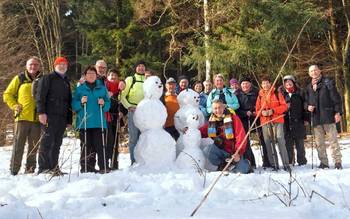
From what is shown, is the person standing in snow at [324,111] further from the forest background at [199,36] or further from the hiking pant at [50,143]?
the hiking pant at [50,143]

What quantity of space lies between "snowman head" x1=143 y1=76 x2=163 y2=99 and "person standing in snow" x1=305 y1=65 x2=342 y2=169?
2558 millimetres

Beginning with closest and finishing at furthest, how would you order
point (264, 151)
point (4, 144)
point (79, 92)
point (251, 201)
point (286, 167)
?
point (251, 201) < point (79, 92) < point (286, 167) < point (264, 151) < point (4, 144)

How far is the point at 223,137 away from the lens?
21.5 feet

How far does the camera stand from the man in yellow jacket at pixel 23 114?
6.07 m

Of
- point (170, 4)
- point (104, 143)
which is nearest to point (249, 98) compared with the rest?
point (104, 143)

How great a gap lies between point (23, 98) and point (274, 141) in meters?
4.11

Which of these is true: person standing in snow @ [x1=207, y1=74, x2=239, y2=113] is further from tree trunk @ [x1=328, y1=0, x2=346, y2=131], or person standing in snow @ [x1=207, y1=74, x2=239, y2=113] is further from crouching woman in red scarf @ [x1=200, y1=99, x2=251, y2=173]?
tree trunk @ [x1=328, y1=0, x2=346, y2=131]

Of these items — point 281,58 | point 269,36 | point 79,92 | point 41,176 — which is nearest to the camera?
point 41,176

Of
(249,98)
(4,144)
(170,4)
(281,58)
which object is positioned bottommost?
(4,144)

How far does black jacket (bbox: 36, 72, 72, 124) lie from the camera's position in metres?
5.77

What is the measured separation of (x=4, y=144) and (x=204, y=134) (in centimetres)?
964

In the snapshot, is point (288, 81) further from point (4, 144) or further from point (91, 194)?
point (4, 144)

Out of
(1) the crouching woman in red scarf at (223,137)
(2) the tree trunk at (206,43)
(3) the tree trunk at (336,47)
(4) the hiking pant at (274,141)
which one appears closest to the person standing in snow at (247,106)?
(4) the hiking pant at (274,141)

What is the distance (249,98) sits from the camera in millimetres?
7523
